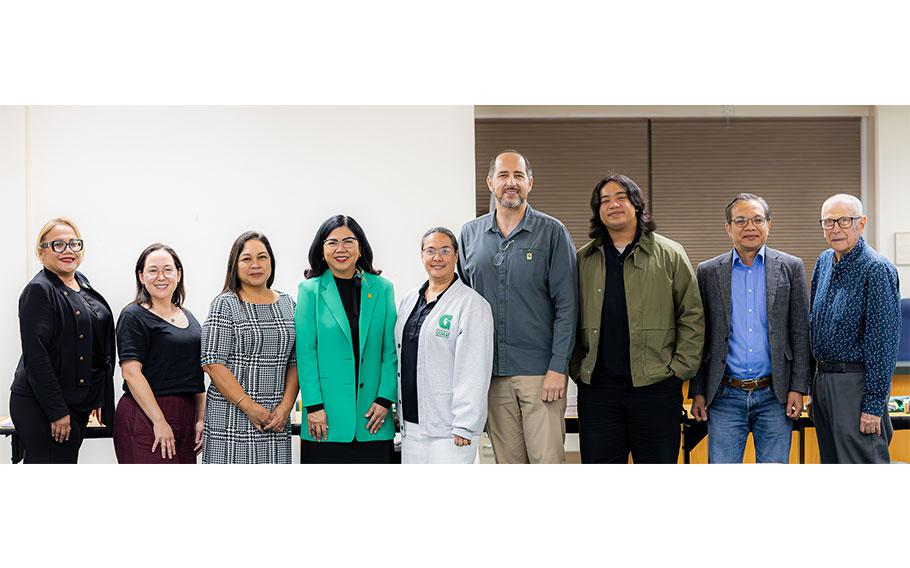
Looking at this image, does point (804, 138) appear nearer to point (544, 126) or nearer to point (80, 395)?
point (544, 126)

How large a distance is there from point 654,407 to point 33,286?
2.78 m

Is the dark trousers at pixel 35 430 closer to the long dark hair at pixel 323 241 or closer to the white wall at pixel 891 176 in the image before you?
the long dark hair at pixel 323 241

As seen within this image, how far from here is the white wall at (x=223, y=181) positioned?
528 centimetres

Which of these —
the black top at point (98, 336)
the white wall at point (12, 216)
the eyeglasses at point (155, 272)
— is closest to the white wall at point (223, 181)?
the white wall at point (12, 216)

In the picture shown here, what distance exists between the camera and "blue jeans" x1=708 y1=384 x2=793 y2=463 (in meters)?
3.56

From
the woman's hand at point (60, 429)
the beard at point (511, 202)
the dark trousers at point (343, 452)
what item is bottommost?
the dark trousers at point (343, 452)

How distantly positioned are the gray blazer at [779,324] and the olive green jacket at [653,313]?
12 centimetres

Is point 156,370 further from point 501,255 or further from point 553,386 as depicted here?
point 553,386

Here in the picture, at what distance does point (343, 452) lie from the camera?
3.48 meters

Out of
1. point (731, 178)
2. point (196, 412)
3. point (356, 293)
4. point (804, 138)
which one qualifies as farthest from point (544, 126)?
point (196, 412)

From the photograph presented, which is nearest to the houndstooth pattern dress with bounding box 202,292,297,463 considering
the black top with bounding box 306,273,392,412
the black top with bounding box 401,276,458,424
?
the black top with bounding box 306,273,392,412

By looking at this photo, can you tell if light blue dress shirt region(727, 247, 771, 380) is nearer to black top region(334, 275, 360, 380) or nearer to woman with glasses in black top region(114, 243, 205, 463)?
black top region(334, 275, 360, 380)

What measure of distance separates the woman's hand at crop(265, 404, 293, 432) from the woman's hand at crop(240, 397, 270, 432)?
19 millimetres
